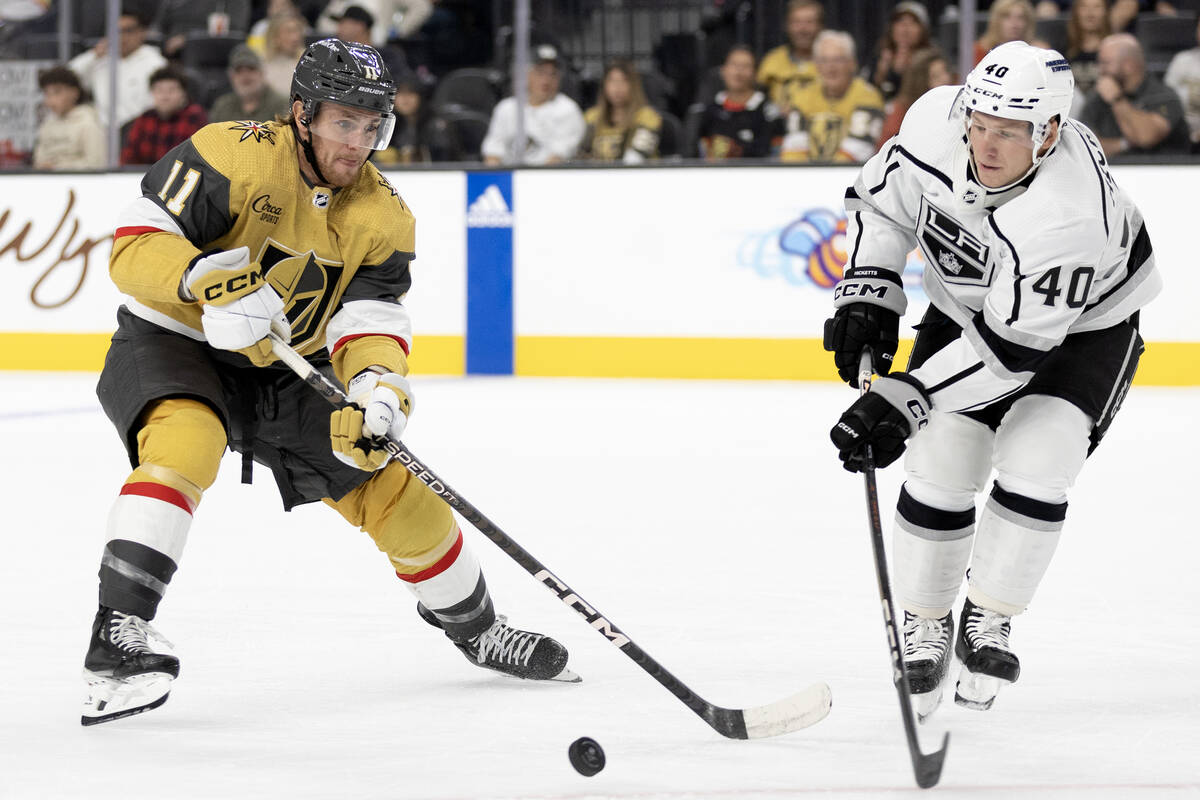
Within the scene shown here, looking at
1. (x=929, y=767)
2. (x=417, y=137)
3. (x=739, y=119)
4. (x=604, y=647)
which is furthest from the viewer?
(x=417, y=137)

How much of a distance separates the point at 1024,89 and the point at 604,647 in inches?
Answer: 48.0

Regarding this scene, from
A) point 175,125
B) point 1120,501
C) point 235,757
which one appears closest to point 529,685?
point 235,757

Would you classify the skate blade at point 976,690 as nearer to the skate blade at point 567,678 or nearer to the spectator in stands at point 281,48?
the skate blade at point 567,678

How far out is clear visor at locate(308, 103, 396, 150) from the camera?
2551 mm

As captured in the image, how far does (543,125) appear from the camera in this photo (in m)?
7.75

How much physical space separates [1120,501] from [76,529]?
2713 millimetres

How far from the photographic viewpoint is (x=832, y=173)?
732 centimetres

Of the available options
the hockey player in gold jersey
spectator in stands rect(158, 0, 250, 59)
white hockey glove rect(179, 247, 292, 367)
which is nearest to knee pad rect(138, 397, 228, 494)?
the hockey player in gold jersey

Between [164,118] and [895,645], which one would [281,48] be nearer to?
[164,118]

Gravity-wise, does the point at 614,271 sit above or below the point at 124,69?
below

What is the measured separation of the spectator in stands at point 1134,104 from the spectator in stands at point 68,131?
15.4ft

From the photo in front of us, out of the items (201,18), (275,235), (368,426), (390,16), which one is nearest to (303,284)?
(275,235)

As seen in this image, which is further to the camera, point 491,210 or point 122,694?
point 491,210

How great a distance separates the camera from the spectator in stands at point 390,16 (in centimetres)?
853
